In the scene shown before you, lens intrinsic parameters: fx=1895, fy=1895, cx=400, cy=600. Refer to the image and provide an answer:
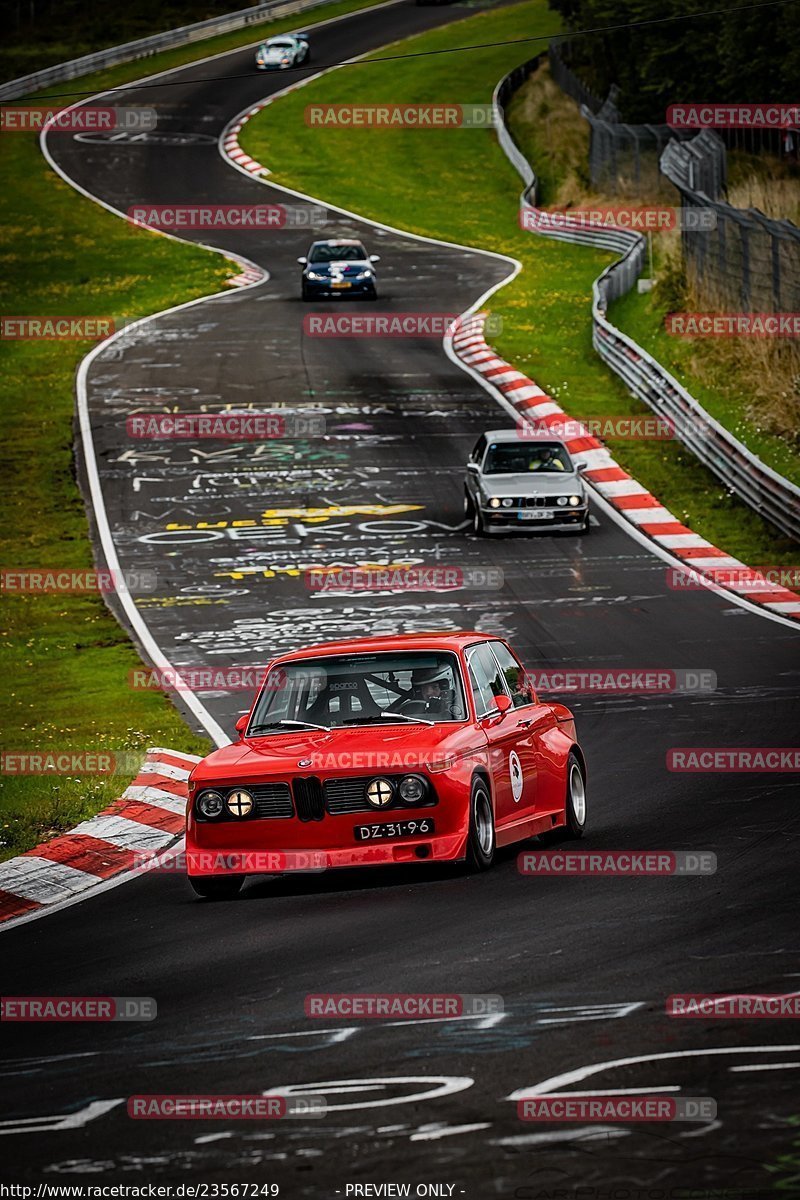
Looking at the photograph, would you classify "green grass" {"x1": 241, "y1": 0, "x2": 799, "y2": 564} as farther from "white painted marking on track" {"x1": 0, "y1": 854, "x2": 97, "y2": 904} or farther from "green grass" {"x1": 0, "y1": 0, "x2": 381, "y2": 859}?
"white painted marking on track" {"x1": 0, "y1": 854, "x2": 97, "y2": 904}

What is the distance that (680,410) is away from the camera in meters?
31.5

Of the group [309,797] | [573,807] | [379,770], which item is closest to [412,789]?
[379,770]

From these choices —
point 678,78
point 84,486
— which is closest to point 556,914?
point 84,486

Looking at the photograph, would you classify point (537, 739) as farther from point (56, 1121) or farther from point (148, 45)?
point (148, 45)

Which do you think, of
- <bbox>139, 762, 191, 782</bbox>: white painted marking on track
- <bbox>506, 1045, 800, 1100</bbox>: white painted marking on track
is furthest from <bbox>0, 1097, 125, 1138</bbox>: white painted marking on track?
<bbox>139, 762, 191, 782</bbox>: white painted marking on track

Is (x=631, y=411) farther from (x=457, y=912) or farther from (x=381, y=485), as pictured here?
(x=457, y=912)

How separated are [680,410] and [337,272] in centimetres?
1717

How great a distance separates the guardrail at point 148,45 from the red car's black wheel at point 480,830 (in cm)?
7116

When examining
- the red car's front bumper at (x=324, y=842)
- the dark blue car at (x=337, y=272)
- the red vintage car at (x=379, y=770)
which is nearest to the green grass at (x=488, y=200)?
the dark blue car at (x=337, y=272)

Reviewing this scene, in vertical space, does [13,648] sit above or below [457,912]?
below

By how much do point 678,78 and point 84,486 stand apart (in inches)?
1489

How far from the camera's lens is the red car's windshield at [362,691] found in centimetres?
1140

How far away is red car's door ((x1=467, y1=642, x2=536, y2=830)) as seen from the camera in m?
11.2

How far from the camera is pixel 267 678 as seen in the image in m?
11.8
